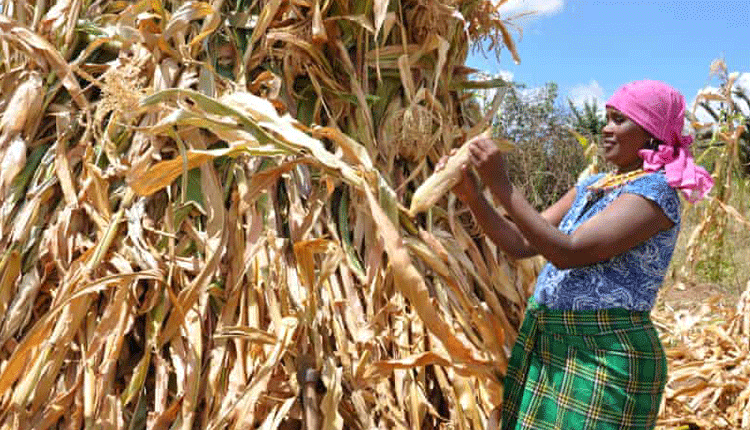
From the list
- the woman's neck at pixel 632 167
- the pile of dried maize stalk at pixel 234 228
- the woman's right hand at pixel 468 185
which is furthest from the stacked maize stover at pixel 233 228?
the woman's neck at pixel 632 167

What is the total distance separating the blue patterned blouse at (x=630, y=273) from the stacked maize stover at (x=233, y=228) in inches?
10.2

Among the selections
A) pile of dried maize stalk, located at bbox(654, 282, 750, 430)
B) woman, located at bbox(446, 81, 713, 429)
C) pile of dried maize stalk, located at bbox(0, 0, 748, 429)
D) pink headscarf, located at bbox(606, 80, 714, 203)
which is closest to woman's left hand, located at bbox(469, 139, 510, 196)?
woman, located at bbox(446, 81, 713, 429)

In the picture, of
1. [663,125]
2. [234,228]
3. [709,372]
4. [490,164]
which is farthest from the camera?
[709,372]

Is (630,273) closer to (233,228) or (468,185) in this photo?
(468,185)

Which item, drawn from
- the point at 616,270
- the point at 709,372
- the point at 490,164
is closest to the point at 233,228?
the point at 490,164

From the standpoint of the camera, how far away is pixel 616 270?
1.62 meters

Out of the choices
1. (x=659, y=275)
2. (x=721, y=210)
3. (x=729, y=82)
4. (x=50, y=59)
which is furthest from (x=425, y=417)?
(x=721, y=210)

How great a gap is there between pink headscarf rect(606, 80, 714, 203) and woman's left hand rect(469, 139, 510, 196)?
1.02ft

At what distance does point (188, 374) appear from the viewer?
189cm

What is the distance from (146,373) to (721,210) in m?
2.90

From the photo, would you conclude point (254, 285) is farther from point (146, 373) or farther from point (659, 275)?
point (659, 275)

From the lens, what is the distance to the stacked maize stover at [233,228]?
1855 millimetres

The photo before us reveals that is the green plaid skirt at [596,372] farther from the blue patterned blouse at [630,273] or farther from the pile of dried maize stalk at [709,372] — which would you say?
the pile of dried maize stalk at [709,372]

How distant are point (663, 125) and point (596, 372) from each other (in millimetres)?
504
